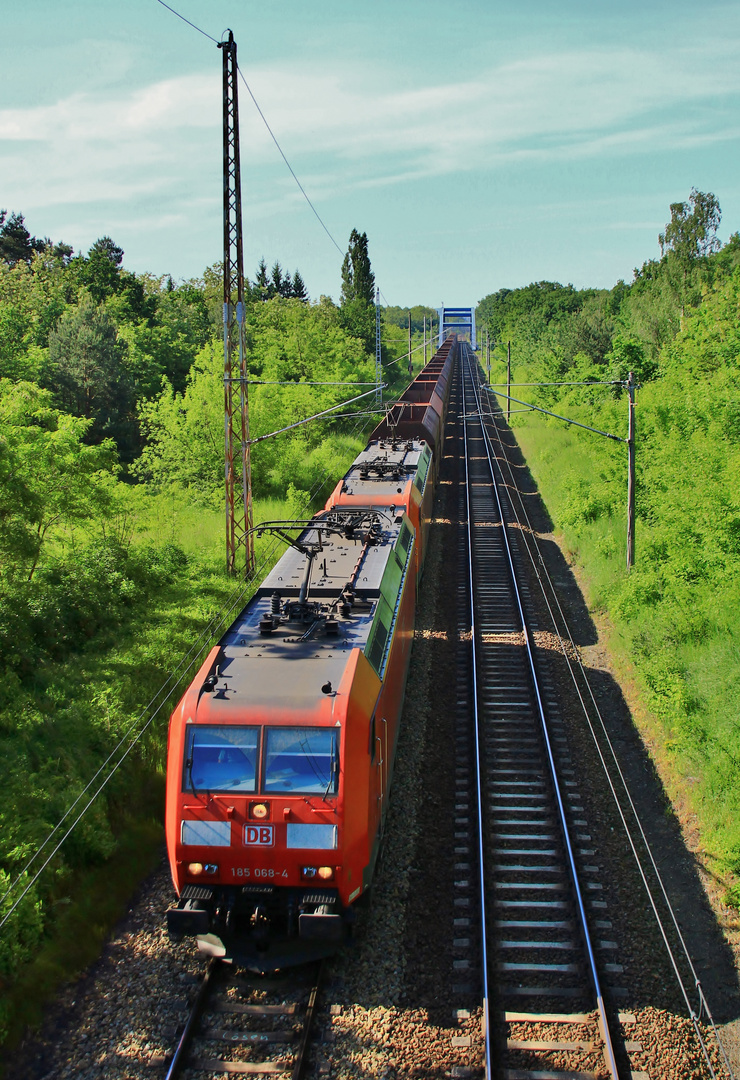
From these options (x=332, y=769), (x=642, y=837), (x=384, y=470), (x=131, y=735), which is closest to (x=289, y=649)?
(x=332, y=769)

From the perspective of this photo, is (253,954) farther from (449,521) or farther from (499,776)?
(449,521)

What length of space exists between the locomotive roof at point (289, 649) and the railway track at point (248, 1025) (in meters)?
2.90

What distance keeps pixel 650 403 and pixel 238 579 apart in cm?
1557

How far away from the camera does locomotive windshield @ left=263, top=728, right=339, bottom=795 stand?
9.04 metres

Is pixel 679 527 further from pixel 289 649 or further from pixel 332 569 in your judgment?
pixel 289 649

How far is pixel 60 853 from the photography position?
36.4 ft

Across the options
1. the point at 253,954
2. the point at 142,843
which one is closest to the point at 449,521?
the point at 142,843

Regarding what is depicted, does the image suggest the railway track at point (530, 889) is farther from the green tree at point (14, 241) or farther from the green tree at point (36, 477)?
the green tree at point (14, 241)

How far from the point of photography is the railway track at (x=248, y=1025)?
8.22m

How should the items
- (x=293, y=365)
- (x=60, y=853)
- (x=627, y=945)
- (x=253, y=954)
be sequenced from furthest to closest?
(x=293, y=365) → (x=60, y=853) → (x=627, y=945) → (x=253, y=954)

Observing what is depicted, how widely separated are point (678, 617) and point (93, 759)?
12.0m

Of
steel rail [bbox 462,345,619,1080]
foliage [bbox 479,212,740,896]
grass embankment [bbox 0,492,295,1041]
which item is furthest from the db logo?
foliage [bbox 479,212,740,896]

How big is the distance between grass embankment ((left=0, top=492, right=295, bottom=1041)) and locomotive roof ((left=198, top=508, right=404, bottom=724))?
3357mm

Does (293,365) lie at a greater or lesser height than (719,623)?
greater
